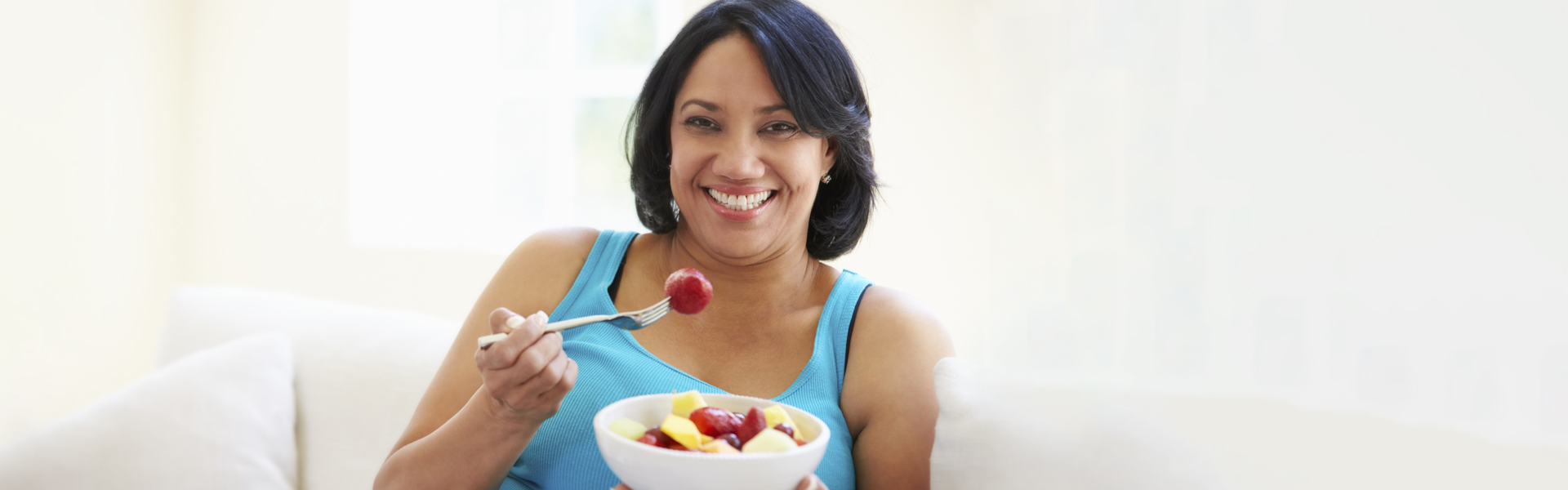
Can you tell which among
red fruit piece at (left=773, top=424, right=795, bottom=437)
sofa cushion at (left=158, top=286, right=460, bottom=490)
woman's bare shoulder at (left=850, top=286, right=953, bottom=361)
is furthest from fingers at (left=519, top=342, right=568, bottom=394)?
sofa cushion at (left=158, top=286, right=460, bottom=490)

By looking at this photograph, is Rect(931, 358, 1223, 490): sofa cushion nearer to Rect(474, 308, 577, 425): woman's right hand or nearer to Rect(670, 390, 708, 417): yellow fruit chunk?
Rect(670, 390, 708, 417): yellow fruit chunk

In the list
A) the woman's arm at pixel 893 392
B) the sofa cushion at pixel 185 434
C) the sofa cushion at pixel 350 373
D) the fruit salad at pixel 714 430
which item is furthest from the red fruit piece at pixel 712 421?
the sofa cushion at pixel 185 434

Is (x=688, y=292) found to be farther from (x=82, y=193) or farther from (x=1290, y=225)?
(x=82, y=193)

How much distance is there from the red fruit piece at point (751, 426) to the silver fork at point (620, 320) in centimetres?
15

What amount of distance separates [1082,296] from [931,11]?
5.86 feet

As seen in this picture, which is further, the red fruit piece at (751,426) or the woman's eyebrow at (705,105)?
the woman's eyebrow at (705,105)

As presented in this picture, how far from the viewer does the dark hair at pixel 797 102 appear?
119 cm

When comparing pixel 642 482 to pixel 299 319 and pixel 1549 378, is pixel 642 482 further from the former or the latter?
pixel 299 319

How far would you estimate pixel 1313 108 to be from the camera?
308 millimetres

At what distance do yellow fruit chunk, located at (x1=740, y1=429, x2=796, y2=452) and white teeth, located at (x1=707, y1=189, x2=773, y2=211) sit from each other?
1.60ft

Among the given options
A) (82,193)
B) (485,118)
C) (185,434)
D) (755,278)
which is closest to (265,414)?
(185,434)

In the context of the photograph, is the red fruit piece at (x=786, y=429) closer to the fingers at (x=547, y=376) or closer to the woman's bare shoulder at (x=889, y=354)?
the fingers at (x=547, y=376)

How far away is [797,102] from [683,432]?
1.75ft

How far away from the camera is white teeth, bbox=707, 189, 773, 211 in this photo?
3.99ft
